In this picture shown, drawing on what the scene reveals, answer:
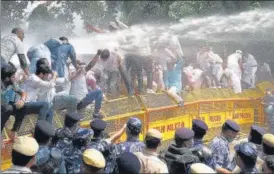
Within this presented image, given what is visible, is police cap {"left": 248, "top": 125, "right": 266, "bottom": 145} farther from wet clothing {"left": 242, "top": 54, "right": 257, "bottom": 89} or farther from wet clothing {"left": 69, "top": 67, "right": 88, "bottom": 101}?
wet clothing {"left": 242, "top": 54, "right": 257, "bottom": 89}

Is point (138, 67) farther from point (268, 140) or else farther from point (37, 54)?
point (268, 140)

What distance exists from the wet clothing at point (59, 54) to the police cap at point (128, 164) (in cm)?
617

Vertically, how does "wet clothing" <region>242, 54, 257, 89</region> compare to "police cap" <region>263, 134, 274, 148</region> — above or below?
below

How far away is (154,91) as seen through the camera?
14.5 m

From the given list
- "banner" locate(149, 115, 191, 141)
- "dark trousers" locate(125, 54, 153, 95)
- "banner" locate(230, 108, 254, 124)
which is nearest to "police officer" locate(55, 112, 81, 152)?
"banner" locate(149, 115, 191, 141)

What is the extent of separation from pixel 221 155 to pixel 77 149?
2.16 metres

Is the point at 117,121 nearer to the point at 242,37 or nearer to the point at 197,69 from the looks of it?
the point at 197,69

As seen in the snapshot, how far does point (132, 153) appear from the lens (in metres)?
6.27

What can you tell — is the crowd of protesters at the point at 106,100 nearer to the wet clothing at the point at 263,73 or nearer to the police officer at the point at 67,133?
the police officer at the point at 67,133

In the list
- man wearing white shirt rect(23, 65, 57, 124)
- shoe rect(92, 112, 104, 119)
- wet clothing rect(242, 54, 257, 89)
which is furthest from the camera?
wet clothing rect(242, 54, 257, 89)

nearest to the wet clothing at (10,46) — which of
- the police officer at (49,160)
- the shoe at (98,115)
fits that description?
the shoe at (98,115)

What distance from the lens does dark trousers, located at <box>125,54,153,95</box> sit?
1412 cm

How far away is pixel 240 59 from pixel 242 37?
186 inches

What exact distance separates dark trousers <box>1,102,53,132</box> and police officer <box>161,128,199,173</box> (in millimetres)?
3384
